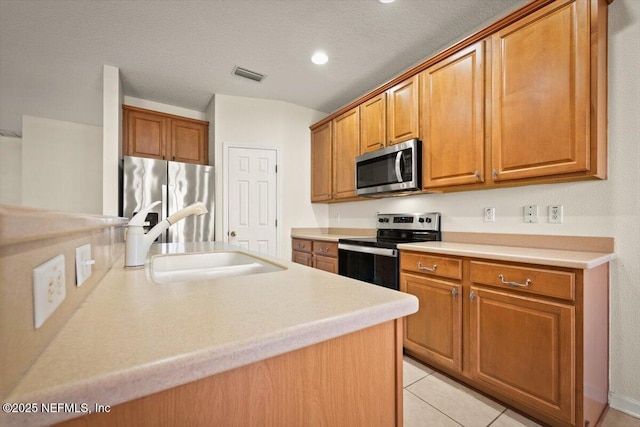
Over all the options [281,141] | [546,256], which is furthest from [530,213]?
[281,141]

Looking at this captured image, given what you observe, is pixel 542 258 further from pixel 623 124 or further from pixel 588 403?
pixel 623 124

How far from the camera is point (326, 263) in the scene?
118 inches

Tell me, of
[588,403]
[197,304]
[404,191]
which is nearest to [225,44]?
[404,191]

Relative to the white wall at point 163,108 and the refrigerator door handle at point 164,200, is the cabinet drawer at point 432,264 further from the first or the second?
the white wall at point 163,108

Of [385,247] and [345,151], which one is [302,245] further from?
[385,247]

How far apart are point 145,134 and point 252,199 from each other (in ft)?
4.84

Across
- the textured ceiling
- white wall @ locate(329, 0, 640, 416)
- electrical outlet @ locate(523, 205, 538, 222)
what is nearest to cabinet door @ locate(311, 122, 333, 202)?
the textured ceiling

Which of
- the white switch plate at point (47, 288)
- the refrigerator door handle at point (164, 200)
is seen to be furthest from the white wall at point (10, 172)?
the white switch plate at point (47, 288)

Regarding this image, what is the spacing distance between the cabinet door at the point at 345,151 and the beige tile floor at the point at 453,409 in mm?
1882

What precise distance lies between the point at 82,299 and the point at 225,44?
2.54 m

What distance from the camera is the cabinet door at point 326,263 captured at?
288 cm

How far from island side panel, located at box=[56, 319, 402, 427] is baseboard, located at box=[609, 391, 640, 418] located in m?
1.85

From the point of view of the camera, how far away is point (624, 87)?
156 centimetres

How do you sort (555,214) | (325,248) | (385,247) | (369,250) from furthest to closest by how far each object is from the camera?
(325,248), (369,250), (385,247), (555,214)
